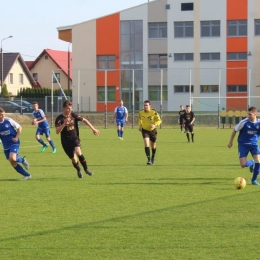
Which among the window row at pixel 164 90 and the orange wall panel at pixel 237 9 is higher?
the orange wall panel at pixel 237 9

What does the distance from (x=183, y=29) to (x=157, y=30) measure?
2.34m

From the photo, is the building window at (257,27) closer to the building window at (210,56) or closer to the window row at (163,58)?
the window row at (163,58)

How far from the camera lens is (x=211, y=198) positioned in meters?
11.0

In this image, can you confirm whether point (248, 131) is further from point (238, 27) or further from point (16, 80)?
point (16, 80)

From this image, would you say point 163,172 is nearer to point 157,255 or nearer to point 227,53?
point 157,255

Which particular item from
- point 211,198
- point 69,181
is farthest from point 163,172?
point 211,198

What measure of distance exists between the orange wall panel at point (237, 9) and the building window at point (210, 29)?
1.37 m

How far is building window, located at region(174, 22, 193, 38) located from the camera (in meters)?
55.9

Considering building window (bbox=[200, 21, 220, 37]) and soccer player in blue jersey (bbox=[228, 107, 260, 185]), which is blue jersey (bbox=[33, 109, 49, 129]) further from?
building window (bbox=[200, 21, 220, 37])

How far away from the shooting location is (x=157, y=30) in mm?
56625

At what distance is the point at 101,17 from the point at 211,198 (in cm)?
4796

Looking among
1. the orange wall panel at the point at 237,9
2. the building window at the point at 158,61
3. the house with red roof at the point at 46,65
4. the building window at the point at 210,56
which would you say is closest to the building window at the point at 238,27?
the orange wall panel at the point at 237,9

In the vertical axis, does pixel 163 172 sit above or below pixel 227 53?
below

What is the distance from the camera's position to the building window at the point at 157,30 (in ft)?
186
